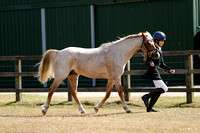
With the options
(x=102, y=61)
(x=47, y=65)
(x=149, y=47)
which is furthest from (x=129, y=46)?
(x=47, y=65)

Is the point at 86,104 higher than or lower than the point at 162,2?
lower

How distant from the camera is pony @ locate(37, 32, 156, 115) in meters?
10.0

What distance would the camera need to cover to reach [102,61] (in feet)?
33.7

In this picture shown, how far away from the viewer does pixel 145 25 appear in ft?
56.6

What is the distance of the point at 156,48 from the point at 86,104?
11.8 ft

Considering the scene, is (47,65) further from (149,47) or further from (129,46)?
(149,47)

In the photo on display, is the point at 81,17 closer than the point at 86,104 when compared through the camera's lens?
No

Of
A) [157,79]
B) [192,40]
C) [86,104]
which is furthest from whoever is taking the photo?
[192,40]

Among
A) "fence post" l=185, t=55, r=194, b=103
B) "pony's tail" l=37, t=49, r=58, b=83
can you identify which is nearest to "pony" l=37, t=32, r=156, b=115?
"pony's tail" l=37, t=49, r=58, b=83

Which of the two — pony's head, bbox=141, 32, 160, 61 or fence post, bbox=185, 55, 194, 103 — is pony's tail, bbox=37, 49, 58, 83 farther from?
fence post, bbox=185, 55, 194, 103

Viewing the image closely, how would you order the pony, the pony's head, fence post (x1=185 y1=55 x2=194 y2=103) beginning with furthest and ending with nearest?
fence post (x1=185 y1=55 x2=194 y2=103)
the pony
the pony's head

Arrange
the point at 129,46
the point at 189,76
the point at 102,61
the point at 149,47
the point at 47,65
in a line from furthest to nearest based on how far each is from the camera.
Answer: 1. the point at 189,76
2. the point at 47,65
3. the point at 102,61
4. the point at 129,46
5. the point at 149,47

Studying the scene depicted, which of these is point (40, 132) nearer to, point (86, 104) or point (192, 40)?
point (86, 104)

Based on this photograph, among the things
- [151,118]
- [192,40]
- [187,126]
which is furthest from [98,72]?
[192,40]
